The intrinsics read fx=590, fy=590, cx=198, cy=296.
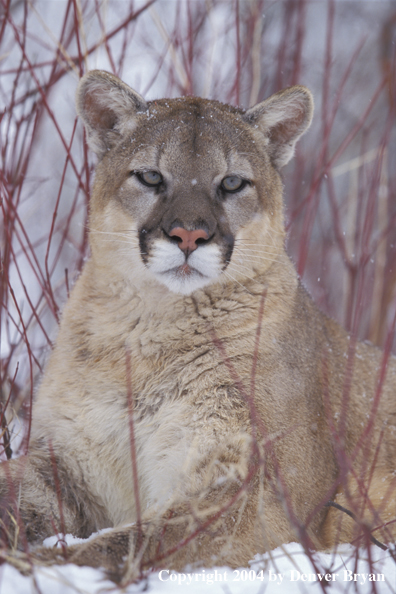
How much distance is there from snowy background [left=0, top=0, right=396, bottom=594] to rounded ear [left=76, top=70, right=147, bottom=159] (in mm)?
218

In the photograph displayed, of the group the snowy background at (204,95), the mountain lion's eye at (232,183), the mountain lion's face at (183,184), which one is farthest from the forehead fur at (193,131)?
the snowy background at (204,95)

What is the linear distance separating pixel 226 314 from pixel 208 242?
1.35 ft

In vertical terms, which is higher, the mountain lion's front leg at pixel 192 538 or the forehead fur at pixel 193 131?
the forehead fur at pixel 193 131

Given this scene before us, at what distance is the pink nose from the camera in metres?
2.71

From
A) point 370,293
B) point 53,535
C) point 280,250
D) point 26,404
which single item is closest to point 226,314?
point 280,250

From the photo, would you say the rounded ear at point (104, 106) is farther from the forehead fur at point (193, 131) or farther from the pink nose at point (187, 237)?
the pink nose at point (187, 237)

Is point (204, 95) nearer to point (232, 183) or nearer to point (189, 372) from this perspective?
point (232, 183)

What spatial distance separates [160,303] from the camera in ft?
9.89

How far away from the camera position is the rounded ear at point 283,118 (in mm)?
3355

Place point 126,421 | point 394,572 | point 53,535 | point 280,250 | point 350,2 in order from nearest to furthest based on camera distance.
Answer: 1. point 394,572
2. point 53,535
3. point 126,421
4. point 280,250
5. point 350,2

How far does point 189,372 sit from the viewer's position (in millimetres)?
2785

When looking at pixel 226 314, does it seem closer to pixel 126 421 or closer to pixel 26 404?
pixel 126 421

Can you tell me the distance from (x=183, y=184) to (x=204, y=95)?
1.85 m

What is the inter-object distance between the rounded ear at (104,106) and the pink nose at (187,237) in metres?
0.98
